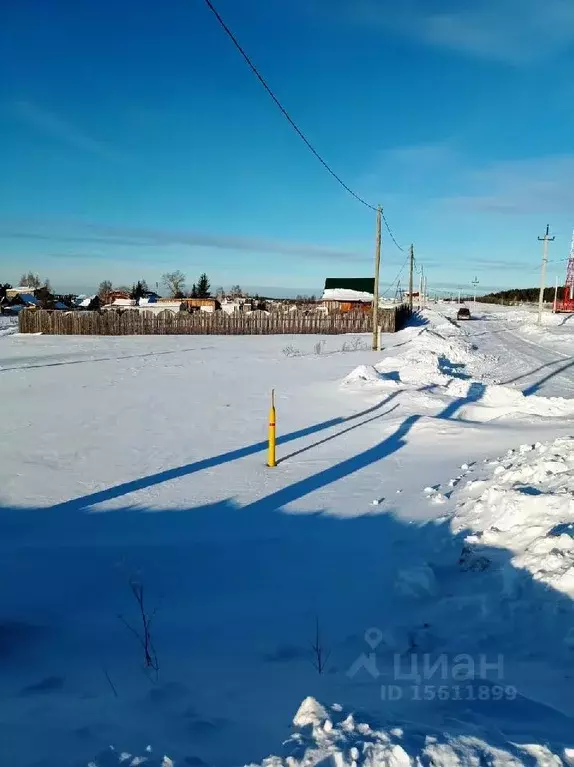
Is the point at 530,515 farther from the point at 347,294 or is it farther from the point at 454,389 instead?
the point at 347,294

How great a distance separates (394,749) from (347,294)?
70061 millimetres

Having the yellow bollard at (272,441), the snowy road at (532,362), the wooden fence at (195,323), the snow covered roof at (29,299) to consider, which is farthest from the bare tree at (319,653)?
the snow covered roof at (29,299)


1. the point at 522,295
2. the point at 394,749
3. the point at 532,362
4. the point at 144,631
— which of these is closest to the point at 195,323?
the point at 532,362

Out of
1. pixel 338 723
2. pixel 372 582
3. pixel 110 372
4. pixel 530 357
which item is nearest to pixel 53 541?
pixel 372 582

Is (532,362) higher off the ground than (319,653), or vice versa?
(532,362)

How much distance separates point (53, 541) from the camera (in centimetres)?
575

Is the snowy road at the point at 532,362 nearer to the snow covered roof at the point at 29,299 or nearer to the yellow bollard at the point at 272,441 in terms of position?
the yellow bollard at the point at 272,441

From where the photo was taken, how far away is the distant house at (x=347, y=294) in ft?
215

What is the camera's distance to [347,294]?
70.8 m

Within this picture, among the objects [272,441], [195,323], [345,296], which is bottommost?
[272,441]

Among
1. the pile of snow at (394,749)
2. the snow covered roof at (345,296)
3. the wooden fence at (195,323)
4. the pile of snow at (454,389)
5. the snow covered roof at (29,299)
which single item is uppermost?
the snow covered roof at (345,296)

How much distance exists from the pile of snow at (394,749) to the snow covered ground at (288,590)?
11 mm

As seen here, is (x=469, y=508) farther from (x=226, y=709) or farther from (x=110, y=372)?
(x=110, y=372)

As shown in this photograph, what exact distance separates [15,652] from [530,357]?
2438cm
